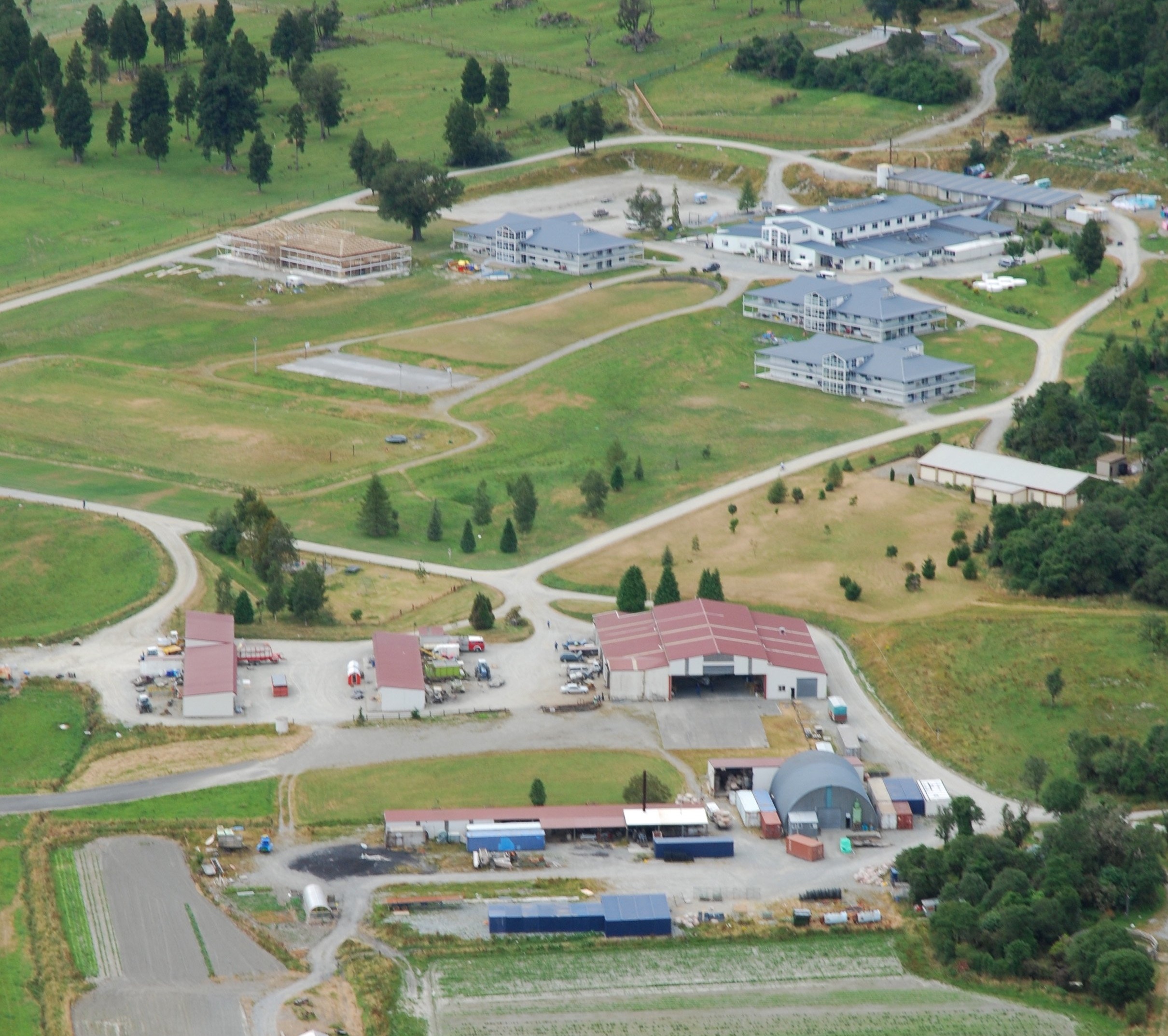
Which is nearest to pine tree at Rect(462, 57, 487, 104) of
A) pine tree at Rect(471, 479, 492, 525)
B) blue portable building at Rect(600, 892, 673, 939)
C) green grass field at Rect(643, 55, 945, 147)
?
green grass field at Rect(643, 55, 945, 147)

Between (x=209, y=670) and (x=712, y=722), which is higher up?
(x=209, y=670)

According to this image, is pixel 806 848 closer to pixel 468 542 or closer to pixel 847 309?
pixel 468 542

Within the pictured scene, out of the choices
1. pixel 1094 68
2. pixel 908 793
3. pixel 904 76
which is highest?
pixel 1094 68

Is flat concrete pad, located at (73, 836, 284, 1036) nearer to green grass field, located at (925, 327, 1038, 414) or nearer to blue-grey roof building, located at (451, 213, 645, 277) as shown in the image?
green grass field, located at (925, 327, 1038, 414)

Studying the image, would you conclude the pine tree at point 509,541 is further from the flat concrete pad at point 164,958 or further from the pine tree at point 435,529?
the flat concrete pad at point 164,958

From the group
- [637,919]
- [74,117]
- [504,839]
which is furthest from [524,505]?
[74,117]
